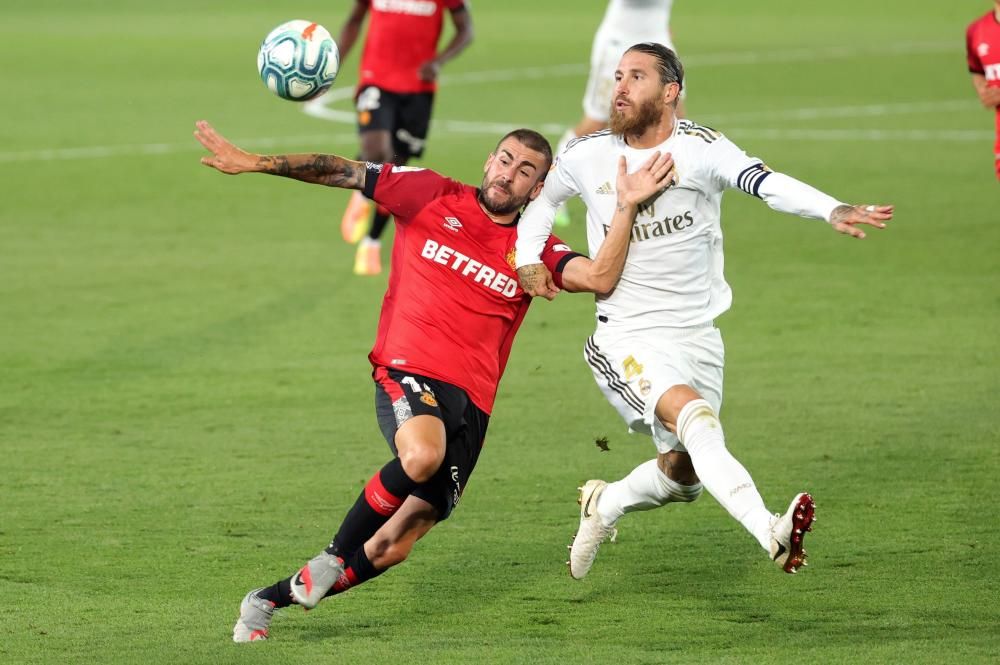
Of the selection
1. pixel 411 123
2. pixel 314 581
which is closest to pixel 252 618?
pixel 314 581

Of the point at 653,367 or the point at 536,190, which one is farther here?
the point at 536,190

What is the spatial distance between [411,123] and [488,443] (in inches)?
234

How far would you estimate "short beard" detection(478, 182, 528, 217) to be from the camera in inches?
268

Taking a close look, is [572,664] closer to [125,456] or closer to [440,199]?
[440,199]

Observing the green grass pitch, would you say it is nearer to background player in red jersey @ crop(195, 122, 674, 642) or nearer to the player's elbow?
background player in red jersey @ crop(195, 122, 674, 642)

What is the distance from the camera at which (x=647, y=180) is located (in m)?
6.54

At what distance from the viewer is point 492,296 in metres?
6.75

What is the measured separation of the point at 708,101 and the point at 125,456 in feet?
53.9

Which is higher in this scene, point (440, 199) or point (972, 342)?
point (440, 199)

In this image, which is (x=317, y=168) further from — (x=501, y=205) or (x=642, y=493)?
(x=642, y=493)

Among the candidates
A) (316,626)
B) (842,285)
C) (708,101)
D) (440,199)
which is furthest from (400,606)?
(708,101)

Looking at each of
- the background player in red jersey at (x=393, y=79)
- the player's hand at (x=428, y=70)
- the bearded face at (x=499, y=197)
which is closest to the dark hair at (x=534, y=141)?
the bearded face at (x=499, y=197)

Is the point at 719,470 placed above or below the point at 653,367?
below

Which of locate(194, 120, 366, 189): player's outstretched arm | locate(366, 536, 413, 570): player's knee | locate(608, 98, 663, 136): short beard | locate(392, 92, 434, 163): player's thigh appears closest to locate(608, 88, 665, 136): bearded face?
locate(608, 98, 663, 136): short beard
